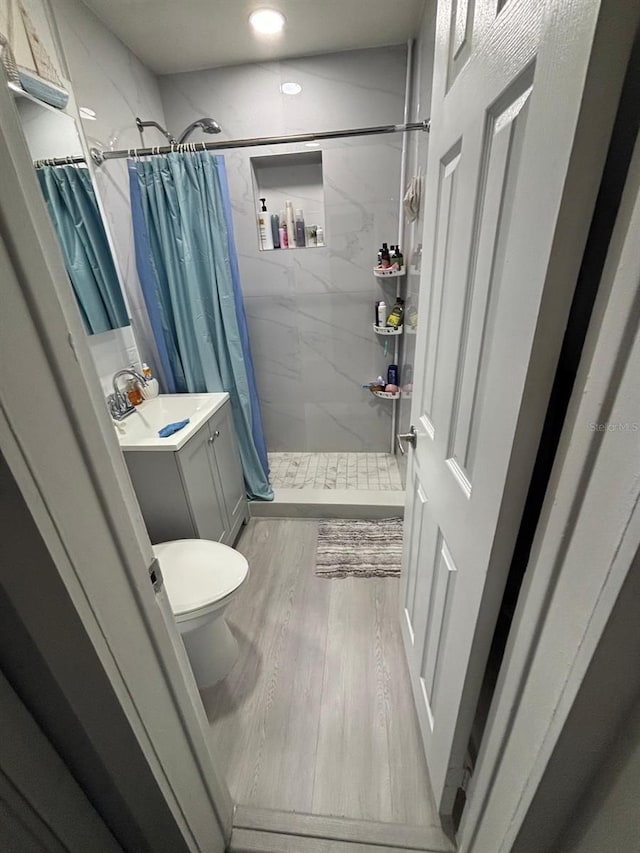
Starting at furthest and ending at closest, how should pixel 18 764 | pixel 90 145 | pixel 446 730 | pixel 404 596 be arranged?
pixel 90 145, pixel 404 596, pixel 446 730, pixel 18 764

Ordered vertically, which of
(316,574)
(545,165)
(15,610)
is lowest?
(316,574)

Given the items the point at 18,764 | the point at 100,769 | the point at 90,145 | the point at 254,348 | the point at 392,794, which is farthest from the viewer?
the point at 254,348

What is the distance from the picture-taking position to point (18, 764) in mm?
543

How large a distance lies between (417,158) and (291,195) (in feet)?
2.88

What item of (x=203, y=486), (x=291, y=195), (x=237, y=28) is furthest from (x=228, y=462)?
(x=237, y=28)

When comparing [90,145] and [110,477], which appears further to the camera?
[90,145]

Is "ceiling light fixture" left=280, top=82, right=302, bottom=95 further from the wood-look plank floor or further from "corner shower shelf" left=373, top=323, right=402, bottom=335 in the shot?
the wood-look plank floor

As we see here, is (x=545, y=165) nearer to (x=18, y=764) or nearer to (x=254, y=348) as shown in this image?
(x=18, y=764)

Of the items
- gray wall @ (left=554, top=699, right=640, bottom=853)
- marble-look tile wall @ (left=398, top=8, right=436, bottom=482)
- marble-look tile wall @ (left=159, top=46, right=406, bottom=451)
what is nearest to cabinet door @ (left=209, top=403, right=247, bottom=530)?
marble-look tile wall @ (left=159, top=46, right=406, bottom=451)

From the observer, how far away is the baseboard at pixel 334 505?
2176mm

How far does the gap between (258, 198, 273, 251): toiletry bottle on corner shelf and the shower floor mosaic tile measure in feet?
5.12

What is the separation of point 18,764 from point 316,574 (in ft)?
4.54

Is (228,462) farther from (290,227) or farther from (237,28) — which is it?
(237,28)

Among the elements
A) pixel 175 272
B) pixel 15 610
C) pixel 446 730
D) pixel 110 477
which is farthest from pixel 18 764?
pixel 175 272
